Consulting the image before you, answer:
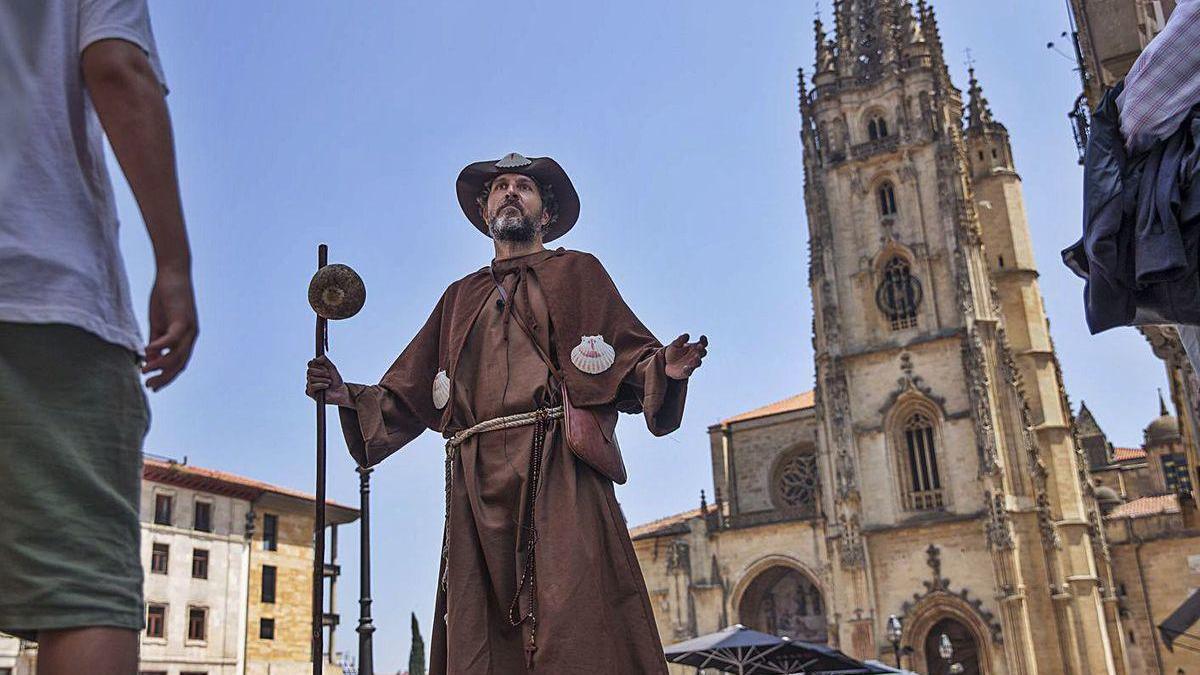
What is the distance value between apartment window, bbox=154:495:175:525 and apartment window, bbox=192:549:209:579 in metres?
1.31

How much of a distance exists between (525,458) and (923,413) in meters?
35.5

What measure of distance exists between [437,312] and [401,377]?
1.13 ft

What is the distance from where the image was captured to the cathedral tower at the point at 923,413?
116 ft

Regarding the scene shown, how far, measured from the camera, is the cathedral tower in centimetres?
3534

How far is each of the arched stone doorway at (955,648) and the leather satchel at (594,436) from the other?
112 feet

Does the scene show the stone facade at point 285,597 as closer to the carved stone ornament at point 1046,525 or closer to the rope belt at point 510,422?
the carved stone ornament at point 1046,525

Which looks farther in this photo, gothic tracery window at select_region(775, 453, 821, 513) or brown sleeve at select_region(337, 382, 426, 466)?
gothic tracery window at select_region(775, 453, 821, 513)

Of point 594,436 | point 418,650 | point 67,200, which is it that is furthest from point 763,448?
point 67,200

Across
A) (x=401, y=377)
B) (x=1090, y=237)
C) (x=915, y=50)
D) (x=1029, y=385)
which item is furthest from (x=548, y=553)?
(x=1029, y=385)

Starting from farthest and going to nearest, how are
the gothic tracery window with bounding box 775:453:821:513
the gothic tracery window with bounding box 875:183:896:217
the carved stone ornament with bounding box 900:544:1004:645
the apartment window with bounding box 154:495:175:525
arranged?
the gothic tracery window with bounding box 775:453:821:513
the gothic tracery window with bounding box 875:183:896:217
the carved stone ornament with bounding box 900:544:1004:645
the apartment window with bounding box 154:495:175:525

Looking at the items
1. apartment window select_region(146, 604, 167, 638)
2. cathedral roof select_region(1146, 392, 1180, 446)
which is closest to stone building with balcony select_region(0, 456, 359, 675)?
apartment window select_region(146, 604, 167, 638)

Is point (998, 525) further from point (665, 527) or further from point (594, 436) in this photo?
point (594, 436)

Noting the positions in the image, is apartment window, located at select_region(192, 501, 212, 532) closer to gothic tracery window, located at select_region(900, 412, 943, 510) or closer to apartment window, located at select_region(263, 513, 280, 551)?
apartment window, located at select_region(263, 513, 280, 551)

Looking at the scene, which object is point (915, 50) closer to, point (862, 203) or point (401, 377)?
point (862, 203)
